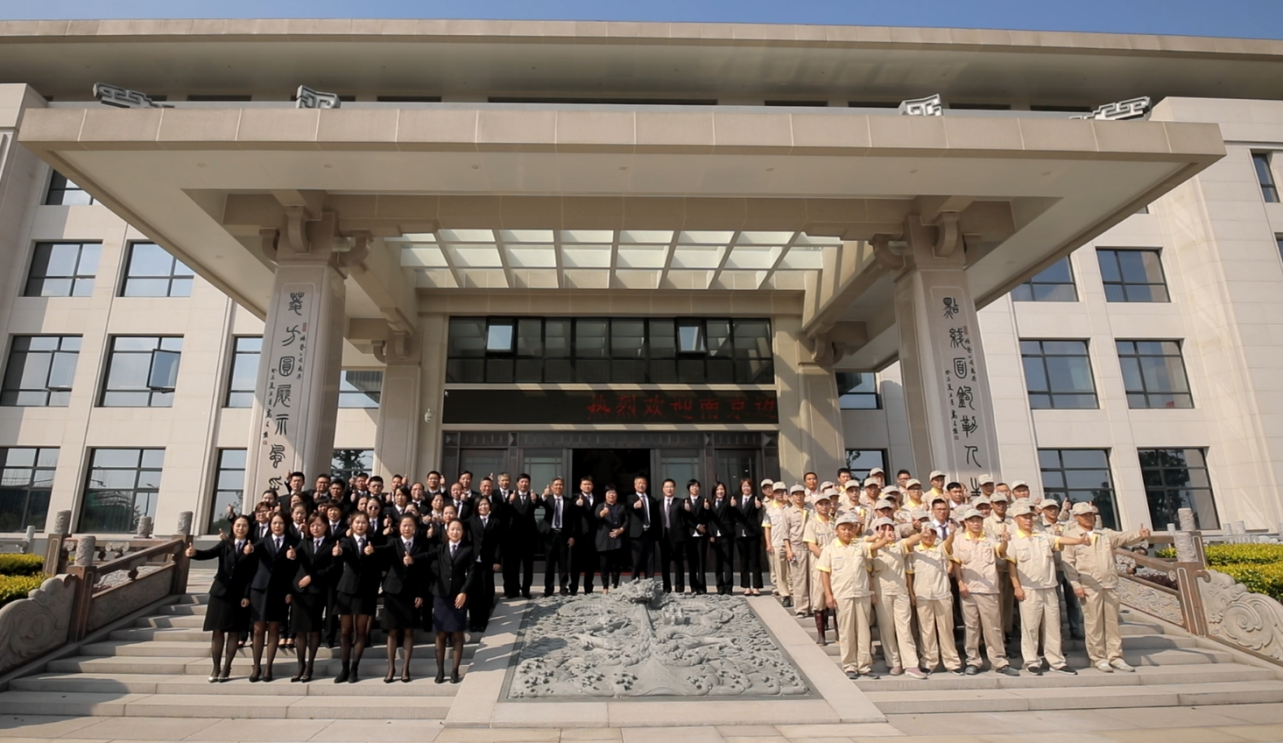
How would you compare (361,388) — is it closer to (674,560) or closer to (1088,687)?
(674,560)

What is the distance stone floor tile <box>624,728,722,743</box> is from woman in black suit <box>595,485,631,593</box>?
10.6 ft

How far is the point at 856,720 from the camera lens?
5539 millimetres

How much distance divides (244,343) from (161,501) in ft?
14.4

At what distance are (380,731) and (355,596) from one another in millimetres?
1386

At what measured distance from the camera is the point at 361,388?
695 inches

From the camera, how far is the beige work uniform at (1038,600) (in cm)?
647

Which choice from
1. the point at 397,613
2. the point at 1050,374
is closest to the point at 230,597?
Answer: the point at 397,613

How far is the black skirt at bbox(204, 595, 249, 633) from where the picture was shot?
6.32m

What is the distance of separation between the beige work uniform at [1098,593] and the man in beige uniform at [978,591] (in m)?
0.78

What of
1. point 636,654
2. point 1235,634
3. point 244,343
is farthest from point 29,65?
point 1235,634

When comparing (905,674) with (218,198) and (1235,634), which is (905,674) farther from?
(218,198)

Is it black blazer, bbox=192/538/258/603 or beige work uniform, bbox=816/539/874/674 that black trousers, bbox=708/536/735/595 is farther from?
black blazer, bbox=192/538/258/603

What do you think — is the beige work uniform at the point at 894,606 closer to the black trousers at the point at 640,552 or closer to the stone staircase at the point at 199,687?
the black trousers at the point at 640,552

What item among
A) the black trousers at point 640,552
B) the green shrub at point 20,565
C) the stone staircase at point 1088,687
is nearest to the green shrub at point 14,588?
the green shrub at point 20,565
